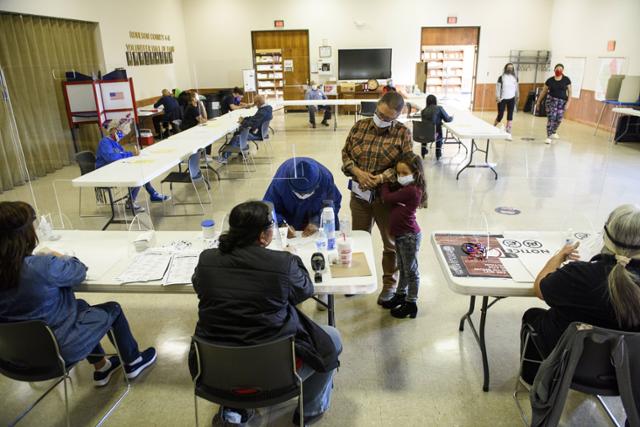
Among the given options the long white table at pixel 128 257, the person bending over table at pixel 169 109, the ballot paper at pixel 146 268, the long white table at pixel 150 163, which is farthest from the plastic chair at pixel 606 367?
the person bending over table at pixel 169 109

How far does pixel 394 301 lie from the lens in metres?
3.05

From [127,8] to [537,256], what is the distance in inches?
393

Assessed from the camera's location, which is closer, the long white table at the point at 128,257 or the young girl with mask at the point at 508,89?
the long white table at the point at 128,257

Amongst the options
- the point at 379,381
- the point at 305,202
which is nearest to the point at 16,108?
the point at 305,202

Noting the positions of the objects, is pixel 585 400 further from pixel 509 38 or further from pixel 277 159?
pixel 509 38

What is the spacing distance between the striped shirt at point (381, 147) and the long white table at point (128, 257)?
1.52ft

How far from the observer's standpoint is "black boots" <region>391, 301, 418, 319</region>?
2971mm

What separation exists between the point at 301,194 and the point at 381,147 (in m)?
0.61

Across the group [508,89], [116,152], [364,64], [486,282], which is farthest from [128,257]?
[364,64]

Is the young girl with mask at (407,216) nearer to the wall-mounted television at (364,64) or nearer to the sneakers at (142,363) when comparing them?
the sneakers at (142,363)

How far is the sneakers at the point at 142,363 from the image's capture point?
2.45 m

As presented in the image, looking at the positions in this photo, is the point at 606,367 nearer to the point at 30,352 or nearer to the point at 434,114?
the point at 30,352

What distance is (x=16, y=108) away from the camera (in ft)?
17.9

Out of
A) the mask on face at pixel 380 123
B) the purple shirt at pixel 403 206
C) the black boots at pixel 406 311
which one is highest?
the mask on face at pixel 380 123
